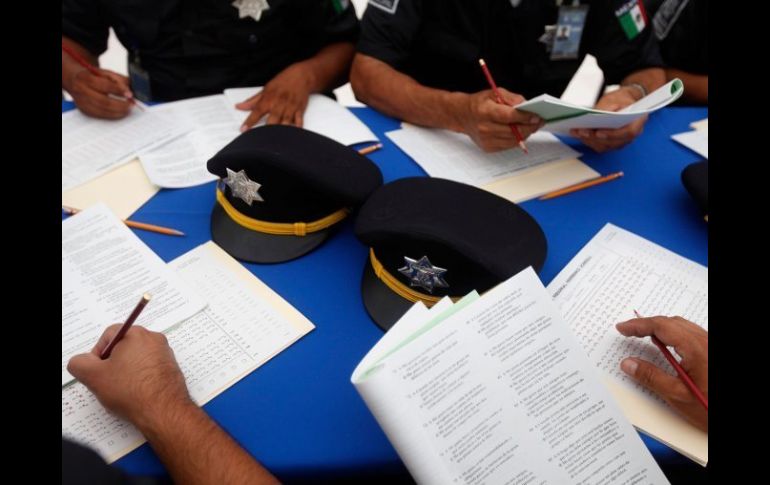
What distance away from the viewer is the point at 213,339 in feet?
2.51

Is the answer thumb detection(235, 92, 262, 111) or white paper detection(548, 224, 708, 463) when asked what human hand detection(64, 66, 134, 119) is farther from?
white paper detection(548, 224, 708, 463)

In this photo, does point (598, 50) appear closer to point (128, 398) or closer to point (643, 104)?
point (643, 104)

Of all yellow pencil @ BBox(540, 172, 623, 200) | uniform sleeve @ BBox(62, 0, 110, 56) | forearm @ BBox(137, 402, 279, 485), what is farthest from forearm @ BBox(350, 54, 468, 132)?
forearm @ BBox(137, 402, 279, 485)

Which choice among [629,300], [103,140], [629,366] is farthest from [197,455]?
[103,140]

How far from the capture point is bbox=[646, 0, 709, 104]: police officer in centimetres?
156

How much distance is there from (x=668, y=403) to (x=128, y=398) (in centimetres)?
74

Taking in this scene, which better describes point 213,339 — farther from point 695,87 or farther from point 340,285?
point 695,87

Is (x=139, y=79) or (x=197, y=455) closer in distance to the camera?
(x=197, y=455)

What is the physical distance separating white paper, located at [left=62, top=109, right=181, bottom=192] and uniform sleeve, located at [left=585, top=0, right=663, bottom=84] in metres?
1.19

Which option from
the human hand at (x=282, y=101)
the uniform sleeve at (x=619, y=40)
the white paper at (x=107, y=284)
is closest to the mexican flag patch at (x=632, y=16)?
the uniform sleeve at (x=619, y=40)


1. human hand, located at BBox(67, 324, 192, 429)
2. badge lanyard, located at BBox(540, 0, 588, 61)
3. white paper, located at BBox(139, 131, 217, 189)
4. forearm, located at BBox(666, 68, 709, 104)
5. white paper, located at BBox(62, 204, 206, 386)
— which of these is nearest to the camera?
human hand, located at BBox(67, 324, 192, 429)

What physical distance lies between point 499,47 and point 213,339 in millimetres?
1204

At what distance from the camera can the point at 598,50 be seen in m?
1.47

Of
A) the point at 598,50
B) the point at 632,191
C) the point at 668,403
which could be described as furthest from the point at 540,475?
the point at 598,50
